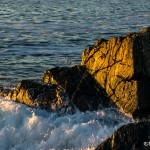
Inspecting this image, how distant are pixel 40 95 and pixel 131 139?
23.5ft

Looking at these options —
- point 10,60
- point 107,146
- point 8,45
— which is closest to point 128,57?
point 107,146

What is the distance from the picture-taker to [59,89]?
17844mm

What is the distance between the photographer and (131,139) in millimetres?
11102

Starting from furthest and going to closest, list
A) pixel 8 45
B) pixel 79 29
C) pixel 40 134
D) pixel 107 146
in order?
pixel 79 29 < pixel 8 45 < pixel 40 134 < pixel 107 146

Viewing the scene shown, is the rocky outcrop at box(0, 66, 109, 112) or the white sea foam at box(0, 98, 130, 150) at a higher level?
the rocky outcrop at box(0, 66, 109, 112)

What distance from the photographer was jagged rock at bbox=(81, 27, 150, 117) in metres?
16.8

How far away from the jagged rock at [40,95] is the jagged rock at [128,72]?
1.62 metres

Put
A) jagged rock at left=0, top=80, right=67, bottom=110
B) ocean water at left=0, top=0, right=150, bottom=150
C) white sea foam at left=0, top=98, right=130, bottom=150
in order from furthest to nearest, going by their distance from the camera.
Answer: jagged rock at left=0, top=80, right=67, bottom=110 < ocean water at left=0, top=0, right=150, bottom=150 < white sea foam at left=0, top=98, right=130, bottom=150

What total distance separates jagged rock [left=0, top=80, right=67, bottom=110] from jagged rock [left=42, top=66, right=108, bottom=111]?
33 centimetres

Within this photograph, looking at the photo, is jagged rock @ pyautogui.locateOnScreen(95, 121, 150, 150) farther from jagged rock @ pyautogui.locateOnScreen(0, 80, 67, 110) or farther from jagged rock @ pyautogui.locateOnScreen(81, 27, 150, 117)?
jagged rock @ pyautogui.locateOnScreen(0, 80, 67, 110)

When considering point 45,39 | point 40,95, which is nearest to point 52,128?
point 40,95

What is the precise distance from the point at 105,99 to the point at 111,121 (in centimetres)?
115

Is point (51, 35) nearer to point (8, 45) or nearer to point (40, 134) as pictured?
point (8, 45)

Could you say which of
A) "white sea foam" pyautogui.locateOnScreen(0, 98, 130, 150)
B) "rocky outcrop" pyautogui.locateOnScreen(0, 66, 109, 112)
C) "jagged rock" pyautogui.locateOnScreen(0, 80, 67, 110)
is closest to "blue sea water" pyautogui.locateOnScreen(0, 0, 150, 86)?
"jagged rock" pyautogui.locateOnScreen(0, 80, 67, 110)
